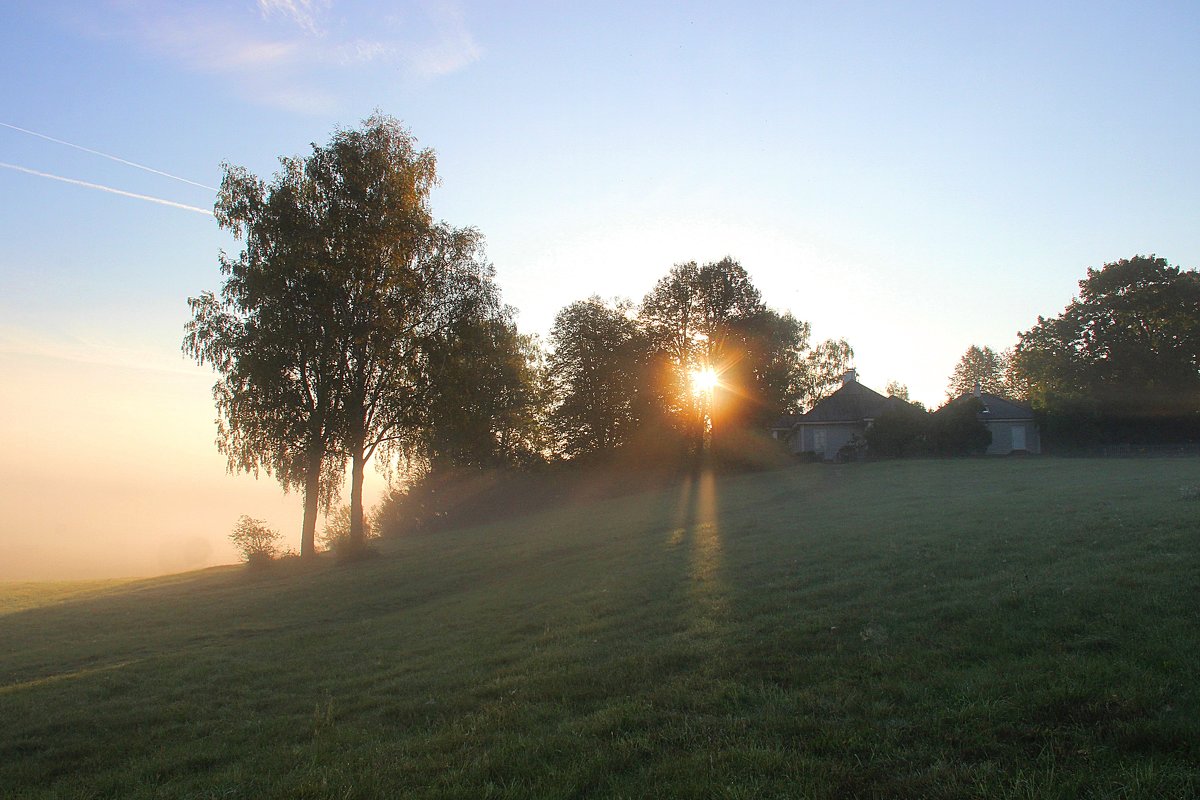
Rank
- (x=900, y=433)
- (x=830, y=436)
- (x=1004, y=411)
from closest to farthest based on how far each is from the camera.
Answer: (x=900, y=433) < (x=1004, y=411) < (x=830, y=436)

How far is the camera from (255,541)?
1379 inches

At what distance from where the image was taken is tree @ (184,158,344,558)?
103 feet

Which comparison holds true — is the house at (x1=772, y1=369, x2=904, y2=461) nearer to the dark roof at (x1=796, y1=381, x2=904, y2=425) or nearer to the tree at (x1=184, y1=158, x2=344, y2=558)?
the dark roof at (x1=796, y1=381, x2=904, y2=425)

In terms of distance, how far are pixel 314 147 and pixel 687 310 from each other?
1443 inches

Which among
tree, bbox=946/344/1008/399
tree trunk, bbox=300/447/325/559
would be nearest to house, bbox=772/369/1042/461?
tree trunk, bbox=300/447/325/559

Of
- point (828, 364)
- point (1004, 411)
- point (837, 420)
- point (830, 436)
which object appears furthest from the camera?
point (828, 364)

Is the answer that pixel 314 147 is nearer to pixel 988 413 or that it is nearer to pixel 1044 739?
pixel 1044 739

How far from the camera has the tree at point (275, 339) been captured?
3138 centimetres

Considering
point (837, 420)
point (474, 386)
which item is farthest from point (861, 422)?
point (474, 386)

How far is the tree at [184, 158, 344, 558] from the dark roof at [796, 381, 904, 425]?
4289 cm

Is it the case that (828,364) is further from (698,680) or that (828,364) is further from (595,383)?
(698,680)

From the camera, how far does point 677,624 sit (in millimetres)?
12062

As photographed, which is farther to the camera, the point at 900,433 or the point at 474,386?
the point at 900,433

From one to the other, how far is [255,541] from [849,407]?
4722 centimetres
